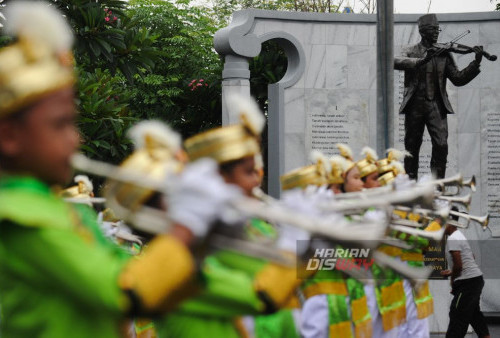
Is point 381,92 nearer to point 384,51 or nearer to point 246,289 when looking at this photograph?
point 384,51

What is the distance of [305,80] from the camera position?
1454cm

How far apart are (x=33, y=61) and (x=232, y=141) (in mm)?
910

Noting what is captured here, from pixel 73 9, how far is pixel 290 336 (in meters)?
4.98

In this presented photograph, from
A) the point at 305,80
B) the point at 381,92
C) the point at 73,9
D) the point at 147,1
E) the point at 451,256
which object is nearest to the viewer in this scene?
the point at 73,9

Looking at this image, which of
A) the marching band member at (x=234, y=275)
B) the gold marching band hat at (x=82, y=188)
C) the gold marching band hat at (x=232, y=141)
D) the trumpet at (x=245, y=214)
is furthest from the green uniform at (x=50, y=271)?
the gold marching band hat at (x=82, y=188)

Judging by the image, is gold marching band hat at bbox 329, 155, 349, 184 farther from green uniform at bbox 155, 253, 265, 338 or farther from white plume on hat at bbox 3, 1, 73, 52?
white plume on hat at bbox 3, 1, 73, 52

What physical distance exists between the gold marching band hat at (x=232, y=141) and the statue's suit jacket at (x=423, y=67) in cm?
916

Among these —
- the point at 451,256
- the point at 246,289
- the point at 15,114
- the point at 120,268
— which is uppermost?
the point at 15,114

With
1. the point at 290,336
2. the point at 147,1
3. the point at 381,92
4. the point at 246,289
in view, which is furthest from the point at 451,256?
the point at 147,1

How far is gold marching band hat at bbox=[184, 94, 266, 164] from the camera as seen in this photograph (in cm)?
322

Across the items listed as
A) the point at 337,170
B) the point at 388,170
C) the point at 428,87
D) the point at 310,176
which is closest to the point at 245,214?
the point at 310,176

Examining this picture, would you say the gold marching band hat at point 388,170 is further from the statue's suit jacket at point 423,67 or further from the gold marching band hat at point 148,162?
the gold marching band hat at point 148,162

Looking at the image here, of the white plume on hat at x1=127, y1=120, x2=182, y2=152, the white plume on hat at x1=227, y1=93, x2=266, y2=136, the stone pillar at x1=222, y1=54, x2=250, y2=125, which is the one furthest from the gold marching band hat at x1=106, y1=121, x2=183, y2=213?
the stone pillar at x1=222, y1=54, x2=250, y2=125

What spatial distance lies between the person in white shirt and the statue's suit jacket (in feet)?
7.23
